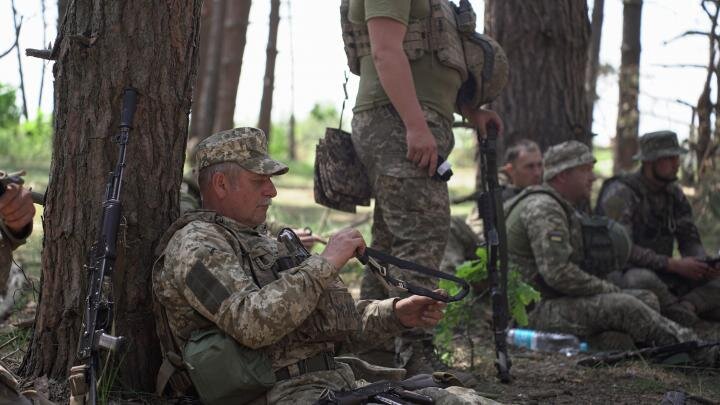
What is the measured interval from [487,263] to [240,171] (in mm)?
2205

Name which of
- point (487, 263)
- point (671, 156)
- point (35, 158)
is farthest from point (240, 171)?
point (35, 158)

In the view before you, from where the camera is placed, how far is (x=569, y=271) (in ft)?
20.6

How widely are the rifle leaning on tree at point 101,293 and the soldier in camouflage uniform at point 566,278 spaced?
3.50 metres

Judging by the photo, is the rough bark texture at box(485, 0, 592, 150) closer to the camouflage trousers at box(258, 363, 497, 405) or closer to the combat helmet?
the combat helmet

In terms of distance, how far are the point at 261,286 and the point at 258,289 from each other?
19 centimetres

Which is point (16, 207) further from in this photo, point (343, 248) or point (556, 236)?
point (556, 236)

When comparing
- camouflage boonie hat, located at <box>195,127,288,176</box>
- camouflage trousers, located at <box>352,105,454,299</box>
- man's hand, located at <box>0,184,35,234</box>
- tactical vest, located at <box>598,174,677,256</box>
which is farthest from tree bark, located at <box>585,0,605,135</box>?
man's hand, located at <box>0,184,35,234</box>

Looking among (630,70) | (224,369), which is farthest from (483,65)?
(630,70)

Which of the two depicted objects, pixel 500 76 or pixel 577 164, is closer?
pixel 500 76

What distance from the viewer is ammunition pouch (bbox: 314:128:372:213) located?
523cm

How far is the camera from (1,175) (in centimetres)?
373

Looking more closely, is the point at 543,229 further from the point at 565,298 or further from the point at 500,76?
the point at 500,76

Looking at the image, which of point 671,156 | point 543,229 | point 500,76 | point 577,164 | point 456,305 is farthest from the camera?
point 671,156

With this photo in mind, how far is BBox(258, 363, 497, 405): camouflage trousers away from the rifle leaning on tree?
23.4 inches
